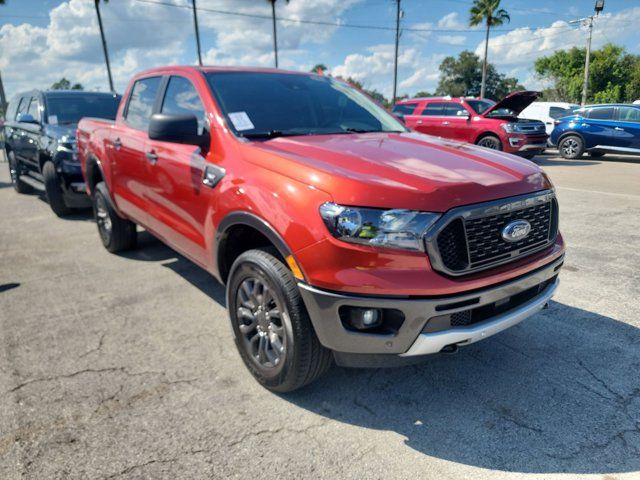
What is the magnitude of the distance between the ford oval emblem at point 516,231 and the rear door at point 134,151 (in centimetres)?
275

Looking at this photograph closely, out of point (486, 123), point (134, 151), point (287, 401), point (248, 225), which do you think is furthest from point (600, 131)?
point (287, 401)

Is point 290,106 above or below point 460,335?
above

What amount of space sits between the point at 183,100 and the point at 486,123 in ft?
36.8

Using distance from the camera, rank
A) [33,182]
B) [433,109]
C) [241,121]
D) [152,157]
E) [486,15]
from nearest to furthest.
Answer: [241,121], [152,157], [33,182], [433,109], [486,15]

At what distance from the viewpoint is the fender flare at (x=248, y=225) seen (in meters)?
2.39

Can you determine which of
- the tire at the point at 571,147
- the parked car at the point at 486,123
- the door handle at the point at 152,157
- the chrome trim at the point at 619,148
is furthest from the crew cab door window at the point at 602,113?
the door handle at the point at 152,157

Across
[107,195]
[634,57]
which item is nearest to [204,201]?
[107,195]

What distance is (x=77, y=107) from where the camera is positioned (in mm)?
7629

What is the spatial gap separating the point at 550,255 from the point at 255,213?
65.7 inches

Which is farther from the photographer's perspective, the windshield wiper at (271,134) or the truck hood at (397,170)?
the windshield wiper at (271,134)

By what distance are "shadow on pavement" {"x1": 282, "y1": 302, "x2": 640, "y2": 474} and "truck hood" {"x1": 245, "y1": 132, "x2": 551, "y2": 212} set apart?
32.1 inches

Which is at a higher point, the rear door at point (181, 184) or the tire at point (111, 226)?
the rear door at point (181, 184)

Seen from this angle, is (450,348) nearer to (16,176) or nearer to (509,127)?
(16,176)

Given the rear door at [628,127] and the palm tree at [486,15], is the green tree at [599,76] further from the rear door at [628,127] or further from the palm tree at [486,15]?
the rear door at [628,127]
